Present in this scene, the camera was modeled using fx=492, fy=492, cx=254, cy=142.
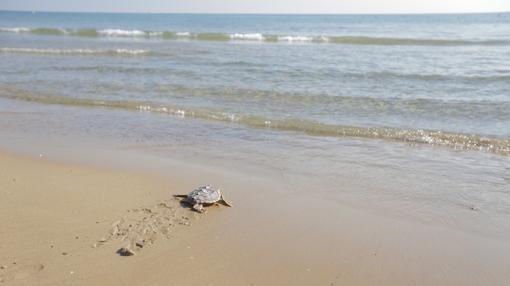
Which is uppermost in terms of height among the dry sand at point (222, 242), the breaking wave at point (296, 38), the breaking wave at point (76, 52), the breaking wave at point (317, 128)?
the breaking wave at point (296, 38)

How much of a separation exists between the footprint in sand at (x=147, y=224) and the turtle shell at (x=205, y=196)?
0.17 meters

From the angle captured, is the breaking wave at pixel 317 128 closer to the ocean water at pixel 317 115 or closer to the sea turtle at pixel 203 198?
the ocean water at pixel 317 115

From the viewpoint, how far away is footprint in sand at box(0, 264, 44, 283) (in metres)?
3.73

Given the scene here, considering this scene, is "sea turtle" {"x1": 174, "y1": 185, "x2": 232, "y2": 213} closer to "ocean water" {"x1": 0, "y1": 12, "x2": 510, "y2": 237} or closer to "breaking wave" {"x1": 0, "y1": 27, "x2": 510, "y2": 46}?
"ocean water" {"x1": 0, "y1": 12, "x2": 510, "y2": 237}

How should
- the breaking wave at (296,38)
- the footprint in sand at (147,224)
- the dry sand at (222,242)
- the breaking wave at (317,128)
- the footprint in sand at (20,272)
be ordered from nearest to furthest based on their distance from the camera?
the footprint in sand at (20,272) → the dry sand at (222,242) → the footprint in sand at (147,224) → the breaking wave at (317,128) → the breaking wave at (296,38)

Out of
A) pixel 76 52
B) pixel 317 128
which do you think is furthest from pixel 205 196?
pixel 76 52

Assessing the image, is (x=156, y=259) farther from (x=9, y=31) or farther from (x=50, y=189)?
(x=9, y=31)

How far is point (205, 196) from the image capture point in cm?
524

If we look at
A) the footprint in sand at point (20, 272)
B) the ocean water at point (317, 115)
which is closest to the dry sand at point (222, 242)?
the footprint in sand at point (20, 272)

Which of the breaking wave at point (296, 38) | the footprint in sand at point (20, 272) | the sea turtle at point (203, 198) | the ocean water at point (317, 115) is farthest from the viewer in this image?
the breaking wave at point (296, 38)

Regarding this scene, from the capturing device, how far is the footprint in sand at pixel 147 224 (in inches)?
175

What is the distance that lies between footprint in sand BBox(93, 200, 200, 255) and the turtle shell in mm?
166

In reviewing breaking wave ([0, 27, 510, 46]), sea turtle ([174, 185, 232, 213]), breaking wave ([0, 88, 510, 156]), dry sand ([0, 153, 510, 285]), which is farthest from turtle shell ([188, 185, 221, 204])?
breaking wave ([0, 27, 510, 46])

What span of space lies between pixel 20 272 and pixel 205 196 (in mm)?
1969
